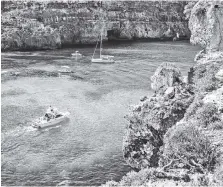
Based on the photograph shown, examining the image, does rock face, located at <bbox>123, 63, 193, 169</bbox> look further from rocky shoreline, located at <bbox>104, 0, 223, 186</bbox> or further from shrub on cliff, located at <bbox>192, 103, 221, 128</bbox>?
shrub on cliff, located at <bbox>192, 103, 221, 128</bbox>

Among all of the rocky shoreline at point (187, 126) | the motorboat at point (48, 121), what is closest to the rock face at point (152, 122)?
the rocky shoreline at point (187, 126)

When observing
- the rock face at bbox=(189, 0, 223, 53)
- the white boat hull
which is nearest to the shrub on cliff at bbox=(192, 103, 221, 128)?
the rock face at bbox=(189, 0, 223, 53)

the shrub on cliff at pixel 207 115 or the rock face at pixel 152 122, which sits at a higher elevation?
the shrub on cliff at pixel 207 115

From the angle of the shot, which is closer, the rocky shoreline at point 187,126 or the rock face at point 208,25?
the rocky shoreline at point 187,126

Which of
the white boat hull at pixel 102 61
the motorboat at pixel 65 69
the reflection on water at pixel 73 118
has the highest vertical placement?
the white boat hull at pixel 102 61

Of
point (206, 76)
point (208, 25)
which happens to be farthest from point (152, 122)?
point (208, 25)

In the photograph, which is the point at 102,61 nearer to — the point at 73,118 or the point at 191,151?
the point at 73,118

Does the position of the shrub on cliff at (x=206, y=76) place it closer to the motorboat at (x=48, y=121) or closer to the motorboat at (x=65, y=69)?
the motorboat at (x=48, y=121)

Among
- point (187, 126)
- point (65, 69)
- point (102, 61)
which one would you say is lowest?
point (65, 69)
